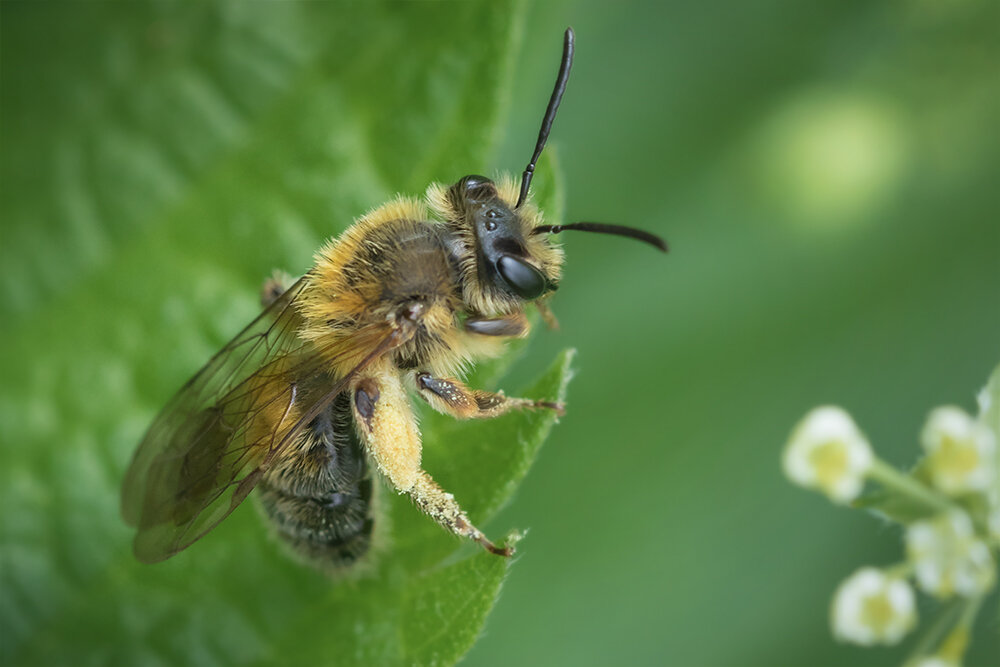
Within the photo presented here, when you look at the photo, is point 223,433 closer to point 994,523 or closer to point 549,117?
point 549,117

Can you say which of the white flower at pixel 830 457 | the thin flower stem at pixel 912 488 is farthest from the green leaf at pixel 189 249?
the thin flower stem at pixel 912 488

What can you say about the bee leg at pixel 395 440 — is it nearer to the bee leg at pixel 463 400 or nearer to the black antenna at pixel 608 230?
the bee leg at pixel 463 400

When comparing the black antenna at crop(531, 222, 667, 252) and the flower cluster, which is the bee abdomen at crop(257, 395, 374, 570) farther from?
the flower cluster

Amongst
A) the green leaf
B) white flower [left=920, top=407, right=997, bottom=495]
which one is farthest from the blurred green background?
white flower [left=920, top=407, right=997, bottom=495]

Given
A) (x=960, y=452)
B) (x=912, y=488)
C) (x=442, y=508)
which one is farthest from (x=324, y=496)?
(x=960, y=452)

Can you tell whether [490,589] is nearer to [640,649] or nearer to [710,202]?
[640,649]

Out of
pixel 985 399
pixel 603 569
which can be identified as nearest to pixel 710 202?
pixel 603 569
